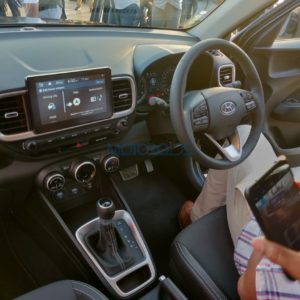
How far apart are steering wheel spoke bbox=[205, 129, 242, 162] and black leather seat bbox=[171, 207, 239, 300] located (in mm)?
249

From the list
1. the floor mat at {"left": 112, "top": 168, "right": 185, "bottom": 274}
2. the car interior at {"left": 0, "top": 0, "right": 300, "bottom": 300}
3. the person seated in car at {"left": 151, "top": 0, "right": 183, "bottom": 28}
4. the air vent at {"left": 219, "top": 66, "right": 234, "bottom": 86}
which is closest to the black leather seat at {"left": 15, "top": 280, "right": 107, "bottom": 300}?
the car interior at {"left": 0, "top": 0, "right": 300, "bottom": 300}

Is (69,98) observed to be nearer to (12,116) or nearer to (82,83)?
(82,83)

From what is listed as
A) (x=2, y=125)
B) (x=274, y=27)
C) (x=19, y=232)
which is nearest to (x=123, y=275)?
(x=19, y=232)

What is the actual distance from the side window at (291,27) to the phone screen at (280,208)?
1367 mm

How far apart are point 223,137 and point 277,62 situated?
3.09ft

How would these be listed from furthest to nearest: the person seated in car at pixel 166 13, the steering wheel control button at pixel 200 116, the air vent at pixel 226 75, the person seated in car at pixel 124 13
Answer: the person seated in car at pixel 166 13, the person seated in car at pixel 124 13, the air vent at pixel 226 75, the steering wheel control button at pixel 200 116

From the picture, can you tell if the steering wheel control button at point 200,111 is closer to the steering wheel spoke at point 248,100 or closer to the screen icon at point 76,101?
the steering wheel spoke at point 248,100

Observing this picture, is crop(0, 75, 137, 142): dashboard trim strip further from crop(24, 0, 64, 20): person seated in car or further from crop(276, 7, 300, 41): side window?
crop(276, 7, 300, 41): side window

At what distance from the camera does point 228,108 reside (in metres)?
1.35

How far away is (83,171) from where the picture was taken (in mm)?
1516

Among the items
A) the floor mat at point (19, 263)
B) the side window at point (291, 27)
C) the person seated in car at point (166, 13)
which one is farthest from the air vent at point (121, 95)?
the side window at point (291, 27)

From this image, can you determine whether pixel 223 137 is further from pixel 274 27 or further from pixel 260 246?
pixel 274 27

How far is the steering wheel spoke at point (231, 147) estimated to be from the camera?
131cm

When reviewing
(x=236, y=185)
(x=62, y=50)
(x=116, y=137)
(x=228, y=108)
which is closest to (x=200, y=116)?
(x=228, y=108)
